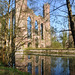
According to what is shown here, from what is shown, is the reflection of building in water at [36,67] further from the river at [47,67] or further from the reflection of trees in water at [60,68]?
the reflection of trees in water at [60,68]

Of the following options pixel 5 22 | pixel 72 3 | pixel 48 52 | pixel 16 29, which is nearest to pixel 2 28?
pixel 5 22

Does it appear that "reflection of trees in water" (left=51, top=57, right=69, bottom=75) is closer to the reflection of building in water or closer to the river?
the river

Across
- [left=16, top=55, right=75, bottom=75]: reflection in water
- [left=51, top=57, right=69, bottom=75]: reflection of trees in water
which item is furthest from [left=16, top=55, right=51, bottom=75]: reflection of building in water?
[left=51, top=57, right=69, bottom=75]: reflection of trees in water

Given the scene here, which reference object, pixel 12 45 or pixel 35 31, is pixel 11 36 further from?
pixel 35 31

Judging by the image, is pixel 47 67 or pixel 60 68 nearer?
pixel 60 68

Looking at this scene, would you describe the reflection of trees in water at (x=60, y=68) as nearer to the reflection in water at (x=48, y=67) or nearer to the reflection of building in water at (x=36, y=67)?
the reflection in water at (x=48, y=67)

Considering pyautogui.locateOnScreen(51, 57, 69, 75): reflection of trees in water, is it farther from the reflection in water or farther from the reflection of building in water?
the reflection of building in water

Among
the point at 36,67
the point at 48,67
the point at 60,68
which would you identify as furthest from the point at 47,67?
the point at 60,68

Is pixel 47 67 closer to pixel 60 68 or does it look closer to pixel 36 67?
pixel 36 67

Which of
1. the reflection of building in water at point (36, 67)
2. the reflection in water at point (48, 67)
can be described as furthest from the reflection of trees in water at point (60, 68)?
the reflection of building in water at point (36, 67)

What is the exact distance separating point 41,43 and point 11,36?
21.1m

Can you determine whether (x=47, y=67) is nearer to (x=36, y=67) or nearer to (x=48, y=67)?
(x=48, y=67)

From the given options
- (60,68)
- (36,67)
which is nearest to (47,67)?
(36,67)

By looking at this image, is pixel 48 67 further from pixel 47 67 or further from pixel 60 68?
pixel 60 68
